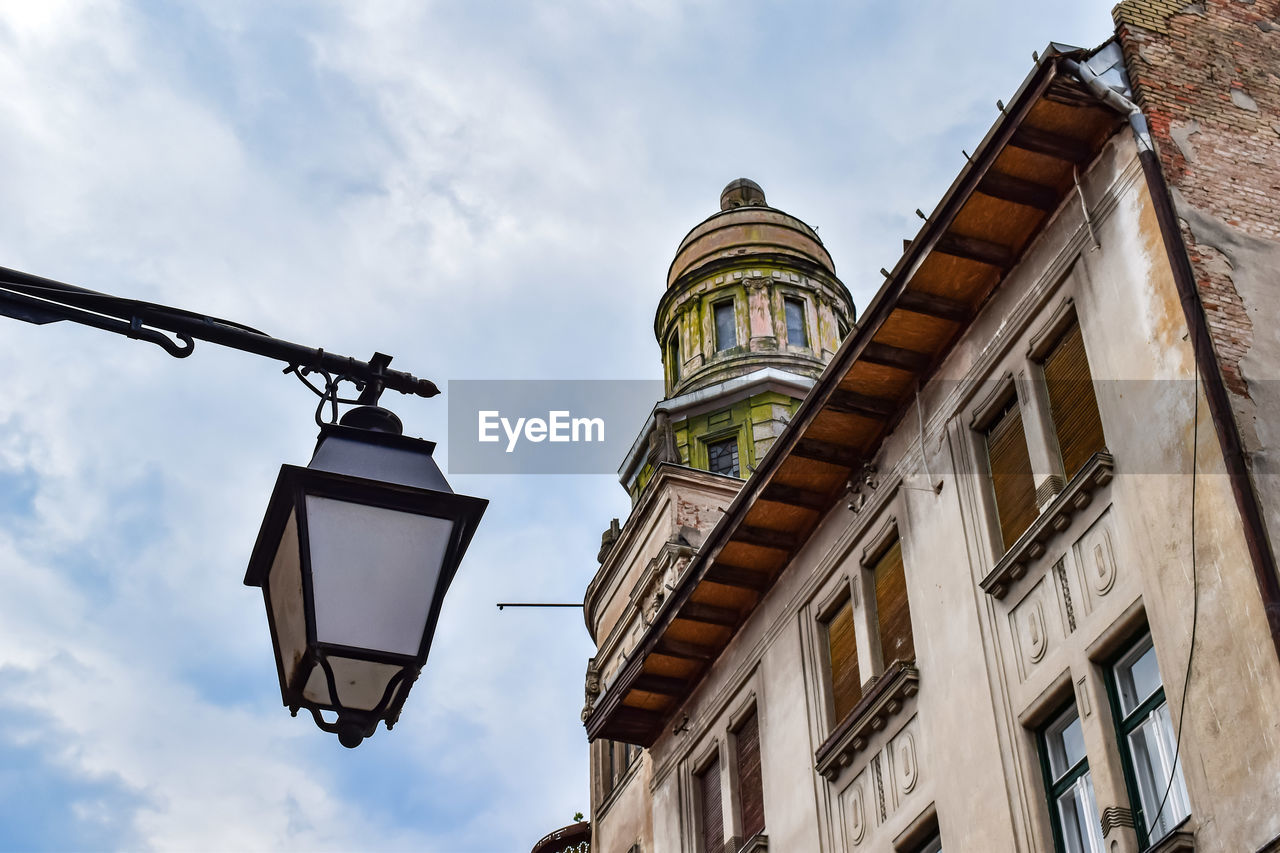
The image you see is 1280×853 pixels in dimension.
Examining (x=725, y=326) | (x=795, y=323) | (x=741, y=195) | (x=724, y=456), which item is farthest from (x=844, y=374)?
(x=741, y=195)

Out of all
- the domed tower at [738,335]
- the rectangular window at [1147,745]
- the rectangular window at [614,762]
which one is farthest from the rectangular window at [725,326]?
the rectangular window at [1147,745]

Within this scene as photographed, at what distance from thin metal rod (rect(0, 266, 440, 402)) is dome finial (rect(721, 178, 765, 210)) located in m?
36.0

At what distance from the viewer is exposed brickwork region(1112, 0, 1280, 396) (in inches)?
531

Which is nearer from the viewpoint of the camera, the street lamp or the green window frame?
the street lamp

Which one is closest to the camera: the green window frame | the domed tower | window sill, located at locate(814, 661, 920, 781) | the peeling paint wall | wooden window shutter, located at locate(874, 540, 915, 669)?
the peeling paint wall

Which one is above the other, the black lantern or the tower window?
the tower window


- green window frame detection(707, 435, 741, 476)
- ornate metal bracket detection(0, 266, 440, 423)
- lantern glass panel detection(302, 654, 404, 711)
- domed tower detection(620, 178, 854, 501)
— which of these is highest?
domed tower detection(620, 178, 854, 501)

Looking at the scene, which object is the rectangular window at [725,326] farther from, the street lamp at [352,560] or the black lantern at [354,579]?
the black lantern at [354,579]

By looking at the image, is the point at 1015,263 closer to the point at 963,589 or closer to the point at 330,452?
the point at 963,589

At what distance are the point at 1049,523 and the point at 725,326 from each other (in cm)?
2260

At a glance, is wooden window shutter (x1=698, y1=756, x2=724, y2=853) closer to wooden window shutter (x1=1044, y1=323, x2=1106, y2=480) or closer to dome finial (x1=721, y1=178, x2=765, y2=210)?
wooden window shutter (x1=1044, y1=323, x2=1106, y2=480)

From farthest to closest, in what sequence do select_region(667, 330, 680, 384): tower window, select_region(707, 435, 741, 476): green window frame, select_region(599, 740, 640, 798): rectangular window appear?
Answer: select_region(667, 330, 680, 384): tower window
select_region(707, 435, 741, 476): green window frame
select_region(599, 740, 640, 798): rectangular window

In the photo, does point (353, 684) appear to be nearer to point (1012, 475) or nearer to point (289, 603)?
point (289, 603)

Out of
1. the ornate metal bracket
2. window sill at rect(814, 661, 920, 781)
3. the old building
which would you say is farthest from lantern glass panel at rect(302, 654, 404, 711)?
window sill at rect(814, 661, 920, 781)
